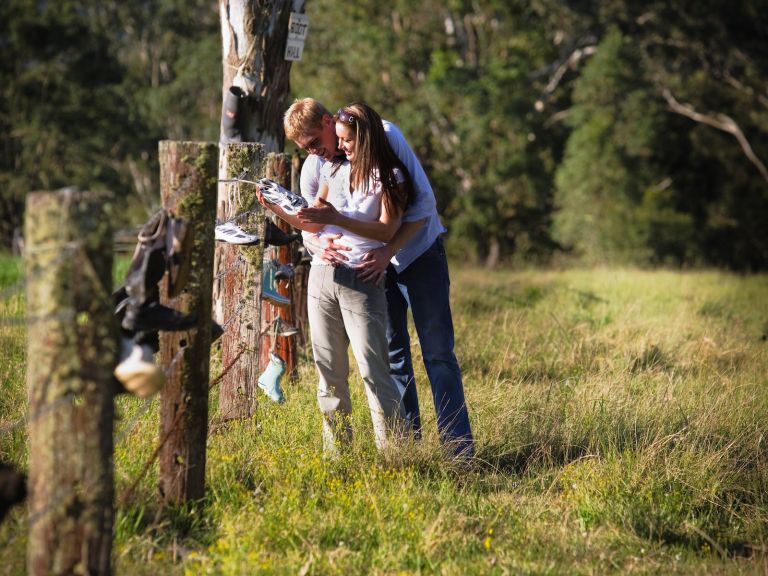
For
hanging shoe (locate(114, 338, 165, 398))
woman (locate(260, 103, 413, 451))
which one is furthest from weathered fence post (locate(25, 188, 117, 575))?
woman (locate(260, 103, 413, 451))

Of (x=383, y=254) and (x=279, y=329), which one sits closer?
(x=383, y=254)

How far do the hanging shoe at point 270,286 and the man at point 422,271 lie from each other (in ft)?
2.40

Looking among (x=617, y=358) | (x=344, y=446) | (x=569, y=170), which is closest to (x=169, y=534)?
(x=344, y=446)

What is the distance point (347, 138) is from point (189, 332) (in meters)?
1.23

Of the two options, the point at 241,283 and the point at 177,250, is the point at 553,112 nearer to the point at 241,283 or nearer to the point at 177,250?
the point at 241,283

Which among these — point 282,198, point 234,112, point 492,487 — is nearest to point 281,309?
point 234,112

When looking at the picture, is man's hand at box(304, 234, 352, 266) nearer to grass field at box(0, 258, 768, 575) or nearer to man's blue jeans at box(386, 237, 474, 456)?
man's blue jeans at box(386, 237, 474, 456)

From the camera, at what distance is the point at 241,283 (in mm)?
5180

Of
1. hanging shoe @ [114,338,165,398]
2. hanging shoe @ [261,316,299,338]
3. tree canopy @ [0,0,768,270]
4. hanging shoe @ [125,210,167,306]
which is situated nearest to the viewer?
hanging shoe @ [114,338,165,398]

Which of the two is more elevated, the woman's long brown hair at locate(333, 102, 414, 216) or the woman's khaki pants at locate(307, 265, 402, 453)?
the woman's long brown hair at locate(333, 102, 414, 216)

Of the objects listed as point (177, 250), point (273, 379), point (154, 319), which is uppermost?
point (177, 250)

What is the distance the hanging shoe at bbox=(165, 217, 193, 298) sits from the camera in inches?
135

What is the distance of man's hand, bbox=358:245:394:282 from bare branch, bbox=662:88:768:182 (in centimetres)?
2271

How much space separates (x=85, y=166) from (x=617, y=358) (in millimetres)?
26602
